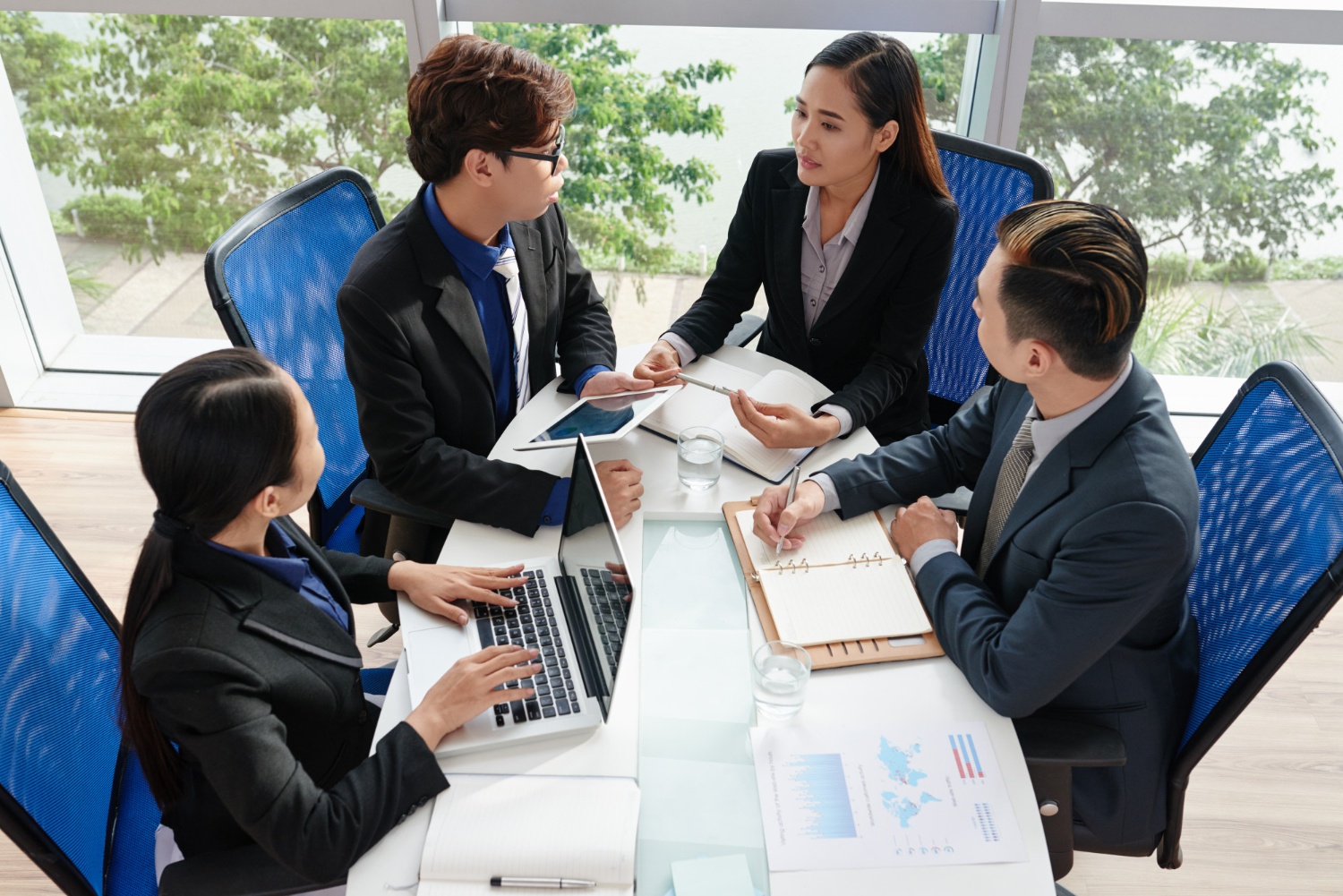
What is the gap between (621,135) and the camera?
3.22m

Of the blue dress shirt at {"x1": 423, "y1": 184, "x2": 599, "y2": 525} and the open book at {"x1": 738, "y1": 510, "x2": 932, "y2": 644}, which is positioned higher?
the blue dress shirt at {"x1": 423, "y1": 184, "x2": 599, "y2": 525}

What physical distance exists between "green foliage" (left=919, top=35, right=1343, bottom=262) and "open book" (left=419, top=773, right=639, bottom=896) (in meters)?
2.53

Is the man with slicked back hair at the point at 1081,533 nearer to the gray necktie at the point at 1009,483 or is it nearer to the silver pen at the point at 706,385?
the gray necktie at the point at 1009,483

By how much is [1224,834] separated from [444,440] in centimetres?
190

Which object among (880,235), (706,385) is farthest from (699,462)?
(880,235)

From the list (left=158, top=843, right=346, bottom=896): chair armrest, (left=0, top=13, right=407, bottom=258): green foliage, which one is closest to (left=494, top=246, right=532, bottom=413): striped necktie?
(left=158, top=843, right=346, bottom=896): chair armrest

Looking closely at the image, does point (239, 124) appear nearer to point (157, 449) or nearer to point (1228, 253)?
point (157, 449)

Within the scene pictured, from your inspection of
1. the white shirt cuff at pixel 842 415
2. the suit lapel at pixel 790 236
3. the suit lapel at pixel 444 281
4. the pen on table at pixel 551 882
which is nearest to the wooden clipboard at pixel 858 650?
the pen on table at pixel 551 882

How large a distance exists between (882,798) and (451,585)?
Answer: 703 millimetres

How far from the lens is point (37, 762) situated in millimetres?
1255

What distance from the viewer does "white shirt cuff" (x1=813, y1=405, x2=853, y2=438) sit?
1.99m

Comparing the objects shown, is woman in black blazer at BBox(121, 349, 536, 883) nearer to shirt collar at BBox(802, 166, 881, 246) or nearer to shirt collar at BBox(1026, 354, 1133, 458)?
shirt collar at BBox(1026, 354, 1133, 458)

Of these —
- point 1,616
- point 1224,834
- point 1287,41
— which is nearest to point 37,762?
point 1,616

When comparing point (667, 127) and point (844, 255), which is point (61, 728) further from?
point (667, 127)
